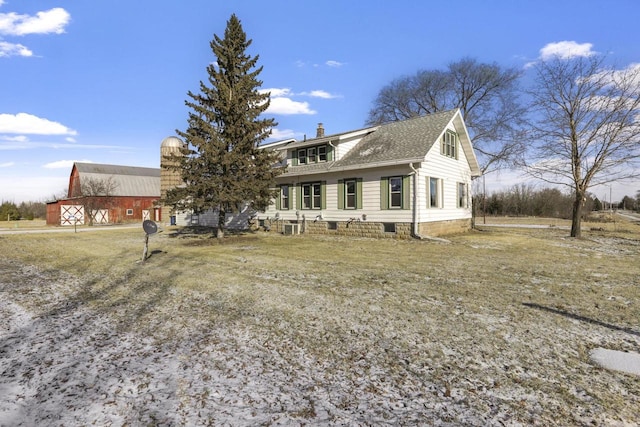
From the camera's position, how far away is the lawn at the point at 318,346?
2.78 metres

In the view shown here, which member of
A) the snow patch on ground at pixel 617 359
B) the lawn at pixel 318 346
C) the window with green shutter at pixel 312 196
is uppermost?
the window with green shutter at pixel 312 196

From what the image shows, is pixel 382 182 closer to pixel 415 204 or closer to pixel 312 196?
pixel 415 204

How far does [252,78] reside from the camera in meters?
14.5

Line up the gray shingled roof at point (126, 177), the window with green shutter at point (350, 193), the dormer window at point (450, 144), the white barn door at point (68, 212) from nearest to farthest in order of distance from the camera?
1. the window with green shutter at point (350, 193)
2. the dormer window at point (450, 144)
3. the white barn door at point (68, 212)
4. the gray shingled roof at point (126, 177)

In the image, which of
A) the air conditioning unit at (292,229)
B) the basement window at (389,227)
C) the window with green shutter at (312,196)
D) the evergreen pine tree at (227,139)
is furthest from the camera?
the air conditioning unit at (292,229)

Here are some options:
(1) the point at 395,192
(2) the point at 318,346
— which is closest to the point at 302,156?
(1) the point at 395,192

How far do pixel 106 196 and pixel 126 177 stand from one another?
238 inches

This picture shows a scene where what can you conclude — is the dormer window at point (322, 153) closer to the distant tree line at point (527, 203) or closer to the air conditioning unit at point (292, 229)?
the air conditioning unit at point (292, 229)

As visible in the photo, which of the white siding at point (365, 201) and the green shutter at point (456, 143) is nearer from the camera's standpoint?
the white siding at point (365, 201)

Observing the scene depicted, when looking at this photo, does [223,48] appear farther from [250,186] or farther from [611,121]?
[611,121]


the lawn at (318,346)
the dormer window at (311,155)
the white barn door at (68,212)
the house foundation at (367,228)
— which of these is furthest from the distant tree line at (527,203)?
the white barn door at (68,212)

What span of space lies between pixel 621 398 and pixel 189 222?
27.6 m

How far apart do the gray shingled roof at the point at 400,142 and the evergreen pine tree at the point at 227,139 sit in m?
4.80

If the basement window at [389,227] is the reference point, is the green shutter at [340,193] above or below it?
above
